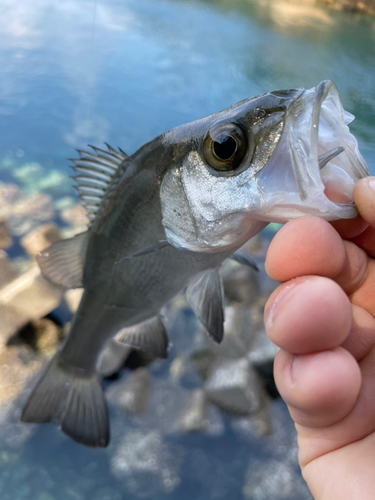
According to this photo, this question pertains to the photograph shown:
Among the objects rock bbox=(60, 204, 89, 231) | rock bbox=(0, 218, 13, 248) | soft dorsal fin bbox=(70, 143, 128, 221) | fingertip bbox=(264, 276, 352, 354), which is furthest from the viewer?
rock bbox=(60, 204, 89, 231)

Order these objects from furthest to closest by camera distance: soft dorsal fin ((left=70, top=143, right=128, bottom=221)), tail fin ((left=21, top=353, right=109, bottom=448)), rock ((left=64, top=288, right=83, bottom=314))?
rock ((left=64, top=288, right=83, bottom=314)) < tail fin ((left=21, top=353, right=109, bottom=448)) < soft dorsal fin ((left=70, top=143, right=128, bottom=221))

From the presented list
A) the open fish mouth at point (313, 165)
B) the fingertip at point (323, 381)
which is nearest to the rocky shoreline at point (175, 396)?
the fingertip at point (323, 381)

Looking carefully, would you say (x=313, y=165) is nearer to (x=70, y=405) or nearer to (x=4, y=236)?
(x=70, y=405)

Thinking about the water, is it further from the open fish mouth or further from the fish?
the open fish mouth

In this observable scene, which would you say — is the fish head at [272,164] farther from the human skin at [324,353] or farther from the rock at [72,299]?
the rock at [72,299]

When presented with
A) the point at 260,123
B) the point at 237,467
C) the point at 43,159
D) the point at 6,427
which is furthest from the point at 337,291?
the point at 43,159

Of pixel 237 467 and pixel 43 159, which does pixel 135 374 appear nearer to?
pixel 237 467

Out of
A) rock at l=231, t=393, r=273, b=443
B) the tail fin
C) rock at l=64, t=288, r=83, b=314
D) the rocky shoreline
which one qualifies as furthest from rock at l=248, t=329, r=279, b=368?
rock at l=64, t=288, r=83, b=314
